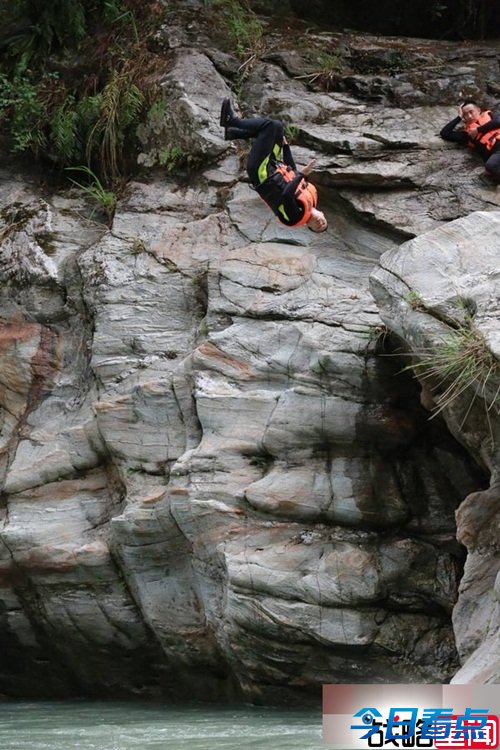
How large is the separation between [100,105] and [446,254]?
15.7 feet

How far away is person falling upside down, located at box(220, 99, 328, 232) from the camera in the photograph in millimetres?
9641

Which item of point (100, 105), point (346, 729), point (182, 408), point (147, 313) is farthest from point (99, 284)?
point (346, 729)

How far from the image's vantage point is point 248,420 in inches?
367

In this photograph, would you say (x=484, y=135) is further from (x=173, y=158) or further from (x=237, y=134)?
(x=173, y=158)

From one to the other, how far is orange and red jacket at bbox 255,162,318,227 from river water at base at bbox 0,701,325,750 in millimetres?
3900

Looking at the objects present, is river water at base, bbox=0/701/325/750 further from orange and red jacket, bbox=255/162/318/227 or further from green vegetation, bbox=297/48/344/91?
green vegetation, bbox=297/48/344/91

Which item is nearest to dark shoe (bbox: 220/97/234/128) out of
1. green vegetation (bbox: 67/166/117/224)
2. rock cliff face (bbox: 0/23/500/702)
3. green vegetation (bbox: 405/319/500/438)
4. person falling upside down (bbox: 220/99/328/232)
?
person falling upside down (bbox: 220/99/328/232)

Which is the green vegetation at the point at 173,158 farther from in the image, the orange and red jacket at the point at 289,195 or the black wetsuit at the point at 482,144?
the black wetsuit at the point at 482,144

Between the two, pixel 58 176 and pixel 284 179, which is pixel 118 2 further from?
pixel 284 179

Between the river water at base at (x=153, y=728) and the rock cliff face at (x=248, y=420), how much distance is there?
0.39m

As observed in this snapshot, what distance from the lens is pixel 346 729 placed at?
6629 mm

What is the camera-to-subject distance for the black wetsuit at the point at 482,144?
10367mm

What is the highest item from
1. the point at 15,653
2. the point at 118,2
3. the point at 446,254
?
the point at 118,2

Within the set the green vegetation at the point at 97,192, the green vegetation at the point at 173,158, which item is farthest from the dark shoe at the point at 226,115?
the green vegetation at the point at 97,192
